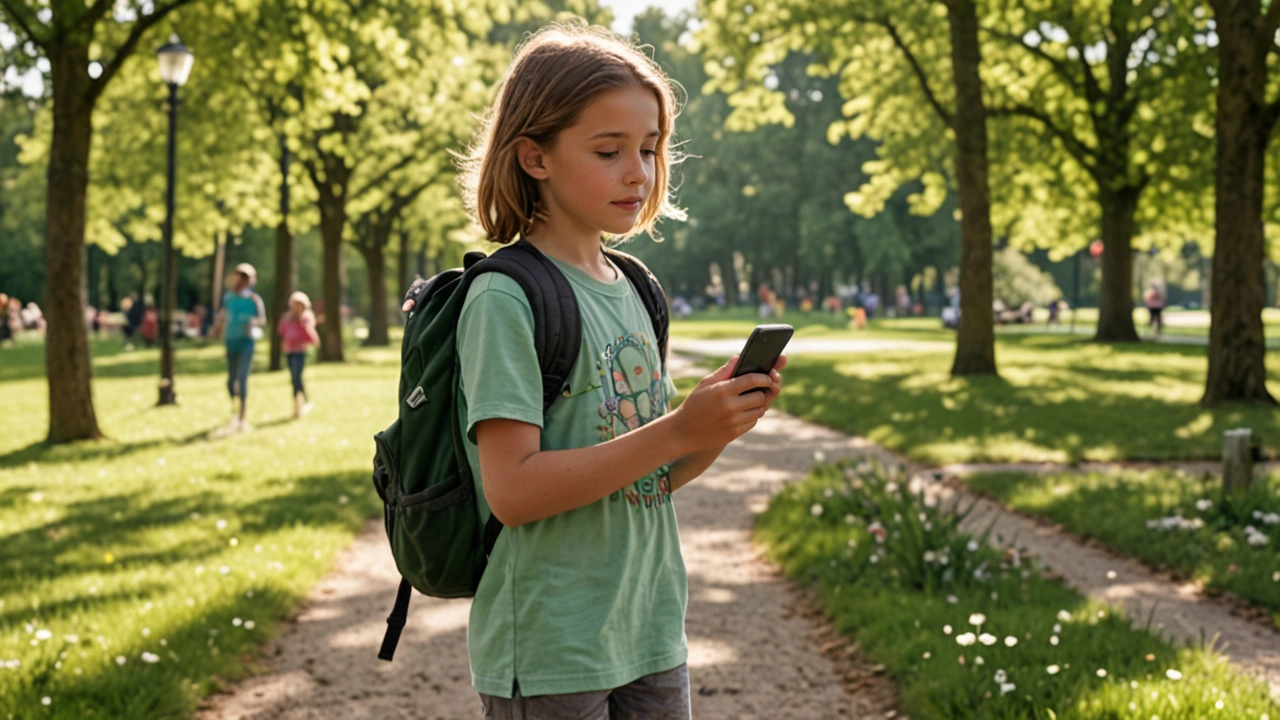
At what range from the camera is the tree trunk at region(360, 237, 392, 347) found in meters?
36.1

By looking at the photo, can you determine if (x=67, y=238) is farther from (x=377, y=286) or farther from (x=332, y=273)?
(x=377, y=286)

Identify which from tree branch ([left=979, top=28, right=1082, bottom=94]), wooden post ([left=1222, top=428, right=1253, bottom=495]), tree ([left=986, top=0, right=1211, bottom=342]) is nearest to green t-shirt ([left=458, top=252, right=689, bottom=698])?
wooden post ([left=1222, top=428, right=1253, bottom=495])

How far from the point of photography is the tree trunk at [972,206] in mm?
19094

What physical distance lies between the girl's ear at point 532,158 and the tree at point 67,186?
11614 mm

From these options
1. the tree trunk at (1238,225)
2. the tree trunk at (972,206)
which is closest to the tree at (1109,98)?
the tree trunk at (972,206)

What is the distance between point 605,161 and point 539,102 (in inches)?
5.8

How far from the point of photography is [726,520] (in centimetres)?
875

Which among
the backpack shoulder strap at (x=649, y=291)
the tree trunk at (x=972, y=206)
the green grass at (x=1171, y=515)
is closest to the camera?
the backpack shoulder strap at (x=649, y=291)

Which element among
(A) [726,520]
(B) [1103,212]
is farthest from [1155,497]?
(B) [1103,212]

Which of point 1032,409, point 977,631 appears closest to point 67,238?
point 977,631

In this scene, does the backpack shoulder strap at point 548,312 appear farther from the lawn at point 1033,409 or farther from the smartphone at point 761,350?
the lawn at point 1033,409

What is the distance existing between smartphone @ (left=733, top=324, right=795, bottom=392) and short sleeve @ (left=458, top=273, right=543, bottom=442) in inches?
12.5

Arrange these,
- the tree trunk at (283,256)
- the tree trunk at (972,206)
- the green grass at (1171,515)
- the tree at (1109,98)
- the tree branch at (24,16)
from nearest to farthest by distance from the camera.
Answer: the green grass at (1171,515) → the tree branch at (24,16) → the tree trunk at (972,206) → the tree at (1109,98) → the tree trunk at (283,256)

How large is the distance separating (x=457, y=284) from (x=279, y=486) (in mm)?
8244
